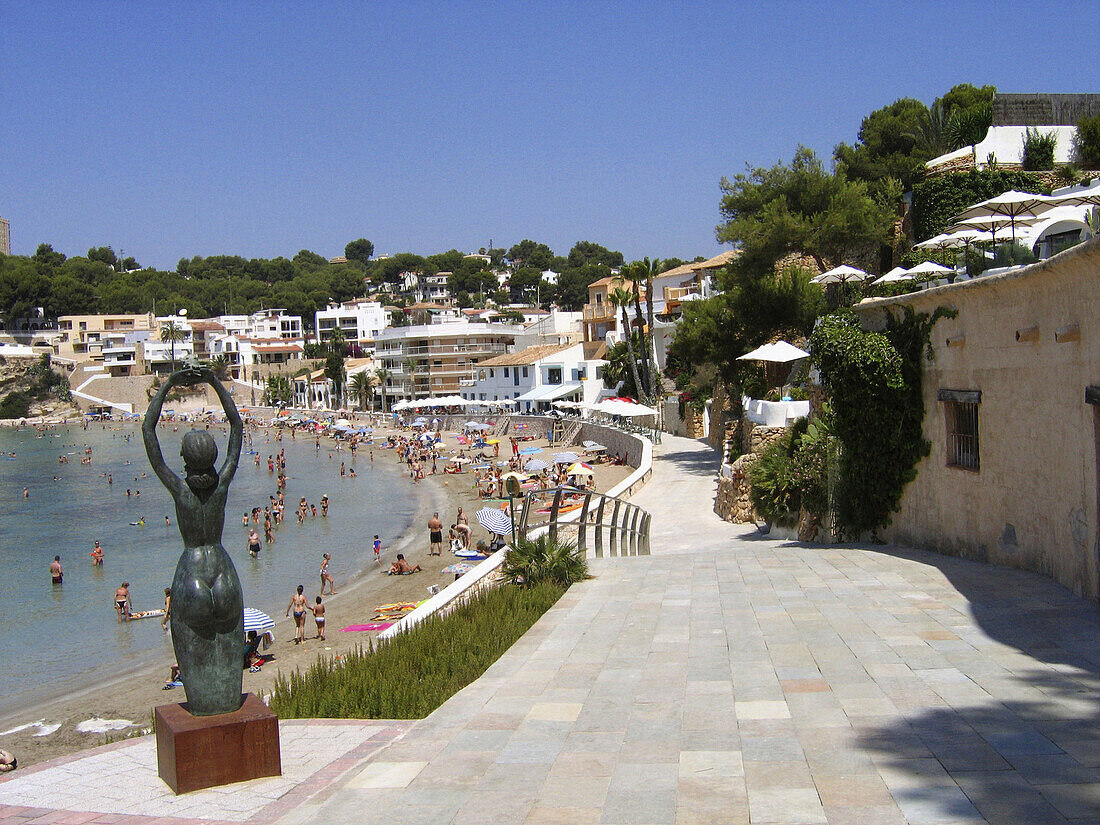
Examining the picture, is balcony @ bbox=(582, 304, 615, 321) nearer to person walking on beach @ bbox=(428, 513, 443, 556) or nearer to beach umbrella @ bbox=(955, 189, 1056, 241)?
person walking on beach @ bbox=(428, 513, 443, 556)

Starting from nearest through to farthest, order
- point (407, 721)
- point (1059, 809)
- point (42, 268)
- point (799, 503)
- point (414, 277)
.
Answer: point (1059, 809)
point (407, 721)
point (799, 503)
point (42, 268)
point (414, 277)

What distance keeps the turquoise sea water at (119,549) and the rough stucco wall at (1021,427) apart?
51.6 ft

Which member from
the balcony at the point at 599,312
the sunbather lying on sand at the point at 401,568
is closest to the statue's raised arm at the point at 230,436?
the sunbather lying on sand at the point at 401,568

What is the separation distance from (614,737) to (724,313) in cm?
2778

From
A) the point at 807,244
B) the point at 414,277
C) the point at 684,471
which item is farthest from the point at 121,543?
the point at 414,277

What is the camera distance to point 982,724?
5.36m

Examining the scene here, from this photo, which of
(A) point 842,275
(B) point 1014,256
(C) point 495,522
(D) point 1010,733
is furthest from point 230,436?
(A) point 842,275

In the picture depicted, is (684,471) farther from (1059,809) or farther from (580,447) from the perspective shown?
(1059,809)

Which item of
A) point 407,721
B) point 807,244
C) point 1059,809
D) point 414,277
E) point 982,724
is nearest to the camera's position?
point 1059,809

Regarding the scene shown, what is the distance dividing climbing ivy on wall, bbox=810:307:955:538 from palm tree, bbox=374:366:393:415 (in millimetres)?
78113

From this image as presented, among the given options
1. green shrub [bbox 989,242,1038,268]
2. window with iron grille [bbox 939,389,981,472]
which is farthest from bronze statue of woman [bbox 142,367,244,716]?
green shrub [bbox 989,242,1038,268]

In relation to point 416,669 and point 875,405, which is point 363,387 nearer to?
point 875,405

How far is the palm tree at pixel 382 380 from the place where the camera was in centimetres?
9127

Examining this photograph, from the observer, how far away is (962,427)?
11734mm
